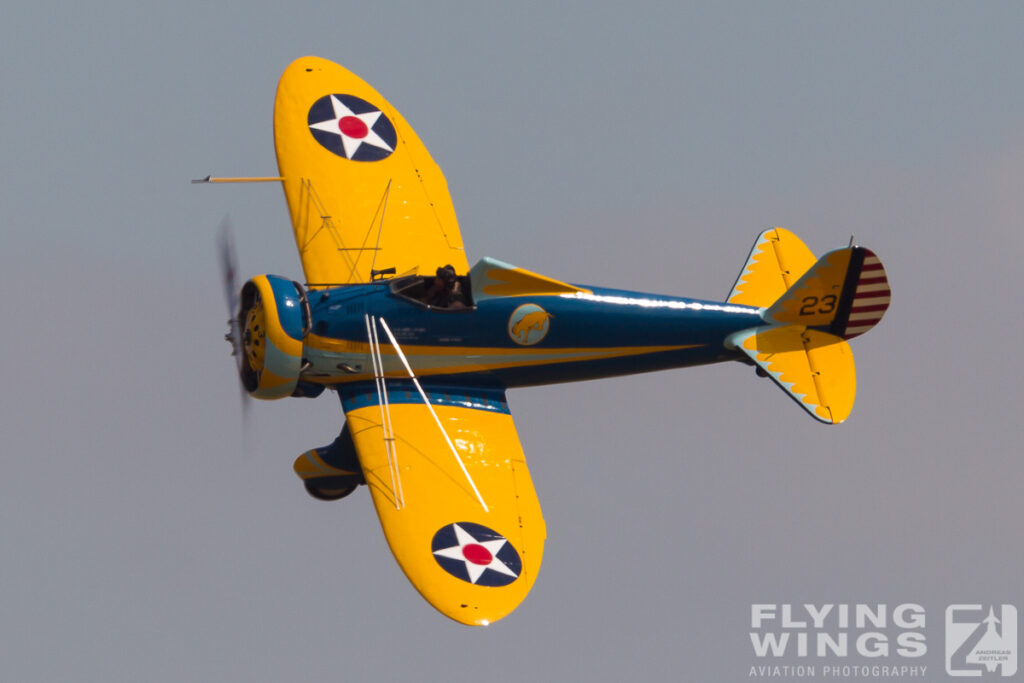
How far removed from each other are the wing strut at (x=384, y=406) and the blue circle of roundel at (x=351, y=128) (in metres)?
2.97

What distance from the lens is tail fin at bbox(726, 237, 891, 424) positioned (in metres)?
27.4

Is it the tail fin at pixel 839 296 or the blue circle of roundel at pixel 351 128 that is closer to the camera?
the tail fin at pixel 839 296

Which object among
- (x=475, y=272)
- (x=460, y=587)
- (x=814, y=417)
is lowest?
(x=460, y=587)

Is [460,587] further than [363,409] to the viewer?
No

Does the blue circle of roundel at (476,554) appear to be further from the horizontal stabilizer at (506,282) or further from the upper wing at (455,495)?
the horizontal stabilizer at (506,282)

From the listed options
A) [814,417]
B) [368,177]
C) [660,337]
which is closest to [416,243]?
[368,177]

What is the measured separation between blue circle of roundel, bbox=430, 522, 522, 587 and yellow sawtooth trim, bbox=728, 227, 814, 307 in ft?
14.6

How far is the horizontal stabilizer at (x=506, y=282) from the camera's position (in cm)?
2683

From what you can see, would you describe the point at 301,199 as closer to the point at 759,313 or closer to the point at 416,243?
the point at 416,243

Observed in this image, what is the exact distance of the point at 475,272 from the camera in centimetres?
2692

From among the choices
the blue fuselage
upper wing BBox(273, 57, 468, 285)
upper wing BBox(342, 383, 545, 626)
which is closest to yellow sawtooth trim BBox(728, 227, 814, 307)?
the blue fuselage

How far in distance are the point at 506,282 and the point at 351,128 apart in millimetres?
3567

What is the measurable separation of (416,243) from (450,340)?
183 centimetres

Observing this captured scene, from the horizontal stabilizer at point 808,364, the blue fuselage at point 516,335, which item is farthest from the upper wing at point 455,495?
the horizontal stabilizer at point 808,364
